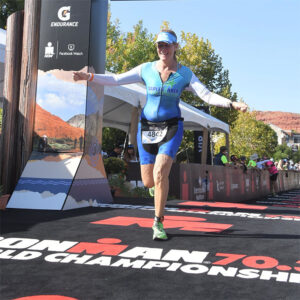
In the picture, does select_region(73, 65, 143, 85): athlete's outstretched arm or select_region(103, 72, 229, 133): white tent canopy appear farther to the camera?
select_region(103, 72, 229, 133): white tent canopy

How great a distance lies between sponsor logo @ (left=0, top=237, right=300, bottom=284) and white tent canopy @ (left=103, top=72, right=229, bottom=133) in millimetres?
6566

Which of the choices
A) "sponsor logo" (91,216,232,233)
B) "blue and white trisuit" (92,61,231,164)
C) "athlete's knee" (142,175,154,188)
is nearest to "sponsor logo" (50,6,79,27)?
"blue and white trisuit" (92,61,231,164)

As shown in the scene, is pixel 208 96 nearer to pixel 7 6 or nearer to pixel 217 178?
pixel 217 178

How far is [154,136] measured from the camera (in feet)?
12.9

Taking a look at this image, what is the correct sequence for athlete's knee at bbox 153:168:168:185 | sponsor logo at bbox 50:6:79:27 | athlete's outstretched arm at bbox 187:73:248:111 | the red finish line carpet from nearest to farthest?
the red finish line carpet < athlete's knee at bbox 153:168:168:185 < athlete's outstretched arm at bbox 187:73:248:111 < sponsor logo at bbox 50:6:79:27

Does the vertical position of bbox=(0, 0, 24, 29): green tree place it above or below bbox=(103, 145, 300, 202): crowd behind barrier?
above

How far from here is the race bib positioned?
389 cm

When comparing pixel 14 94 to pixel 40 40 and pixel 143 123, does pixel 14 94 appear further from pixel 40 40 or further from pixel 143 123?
pixel 143 123

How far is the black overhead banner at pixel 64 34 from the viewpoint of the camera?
253 inches

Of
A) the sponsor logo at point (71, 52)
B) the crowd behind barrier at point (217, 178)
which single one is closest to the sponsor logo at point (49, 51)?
the sponsor logo at point (71, 52)

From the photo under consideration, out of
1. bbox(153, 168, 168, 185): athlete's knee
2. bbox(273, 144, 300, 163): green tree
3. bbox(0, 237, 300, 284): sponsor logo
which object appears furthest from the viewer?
bbox(273, 144, 300, 163): green tree

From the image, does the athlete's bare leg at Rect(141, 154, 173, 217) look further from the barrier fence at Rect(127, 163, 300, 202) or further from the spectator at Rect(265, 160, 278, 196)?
the spectator at Rect(265, 160, 278, 196)

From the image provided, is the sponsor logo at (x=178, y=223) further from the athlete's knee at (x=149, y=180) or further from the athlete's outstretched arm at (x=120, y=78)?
the athlete's outstretched arm at (x=120, y=78)

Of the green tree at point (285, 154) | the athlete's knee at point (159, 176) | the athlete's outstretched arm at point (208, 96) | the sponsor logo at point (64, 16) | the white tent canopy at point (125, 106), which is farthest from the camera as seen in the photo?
the green tree at point (285, 154)
